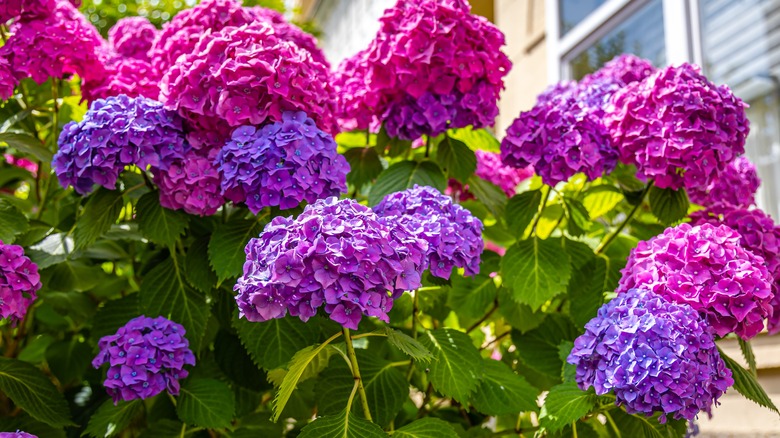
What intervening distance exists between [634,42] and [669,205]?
2.28m

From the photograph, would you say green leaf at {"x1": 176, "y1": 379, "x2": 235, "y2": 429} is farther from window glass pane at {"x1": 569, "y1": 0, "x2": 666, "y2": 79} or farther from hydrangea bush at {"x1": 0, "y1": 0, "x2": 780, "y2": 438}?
window glass pane at {"x1": 569, "y1": 0, "x2": 666, "y2": 79}

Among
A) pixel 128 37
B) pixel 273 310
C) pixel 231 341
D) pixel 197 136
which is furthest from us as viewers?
pixel 128 37

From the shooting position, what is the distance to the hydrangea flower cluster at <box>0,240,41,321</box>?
5.02ft

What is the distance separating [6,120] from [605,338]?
1.54 meters

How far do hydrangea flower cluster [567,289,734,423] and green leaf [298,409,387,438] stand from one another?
0.39 metres

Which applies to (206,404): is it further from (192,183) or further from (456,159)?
(456,159)

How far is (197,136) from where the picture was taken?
5.71ft

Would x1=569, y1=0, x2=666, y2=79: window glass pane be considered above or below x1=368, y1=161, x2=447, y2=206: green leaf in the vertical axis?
above

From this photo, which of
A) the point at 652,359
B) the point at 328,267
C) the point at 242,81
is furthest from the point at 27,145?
the point at 652,359

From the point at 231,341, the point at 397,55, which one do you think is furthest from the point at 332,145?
the point at 231,341

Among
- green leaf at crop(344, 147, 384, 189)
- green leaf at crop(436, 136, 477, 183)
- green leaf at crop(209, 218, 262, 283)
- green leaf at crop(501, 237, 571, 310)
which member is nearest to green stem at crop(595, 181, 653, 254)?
green leaf at crop(501, 237, 571, 310)

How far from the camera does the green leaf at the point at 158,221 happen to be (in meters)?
1.71

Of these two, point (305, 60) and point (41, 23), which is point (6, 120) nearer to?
point (41, 23)

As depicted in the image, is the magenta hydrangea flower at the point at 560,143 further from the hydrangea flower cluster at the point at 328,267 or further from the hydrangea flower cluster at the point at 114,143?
the hydrangea flower cluster at the point at 114,143
